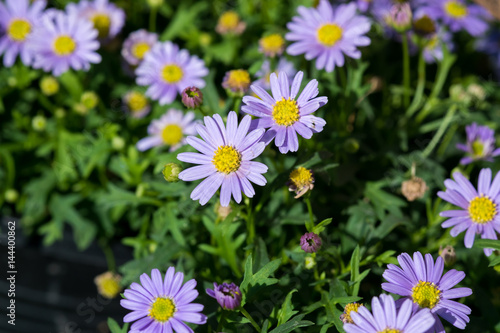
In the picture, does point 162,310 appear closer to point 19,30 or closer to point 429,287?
point 429,287

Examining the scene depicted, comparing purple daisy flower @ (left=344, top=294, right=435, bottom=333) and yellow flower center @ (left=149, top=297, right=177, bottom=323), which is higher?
yellow flower center @ (left=149, top=297, right=177, bottom=323)

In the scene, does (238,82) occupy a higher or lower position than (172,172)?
higher

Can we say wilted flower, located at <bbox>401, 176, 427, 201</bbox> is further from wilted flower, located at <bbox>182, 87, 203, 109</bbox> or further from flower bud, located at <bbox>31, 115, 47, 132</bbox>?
flower bud, located at <bbox>31, 115, 47, 132</bbox>

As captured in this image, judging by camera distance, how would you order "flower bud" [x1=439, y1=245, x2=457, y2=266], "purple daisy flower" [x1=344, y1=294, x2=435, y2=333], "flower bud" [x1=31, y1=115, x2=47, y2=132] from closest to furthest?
1. "purple daisy flower" [x1=344, y1=294, x2=435, y2=333]
2. "flower bud" [x1=439, y1=245, x2=457, y2=266]
3. "flower bud" [x1=31, y1=115, x2=47, y2=132]

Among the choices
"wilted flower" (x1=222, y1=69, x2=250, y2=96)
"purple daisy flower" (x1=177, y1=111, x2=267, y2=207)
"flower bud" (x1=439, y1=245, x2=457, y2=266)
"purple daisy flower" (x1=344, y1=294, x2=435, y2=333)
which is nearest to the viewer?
"purple daisy flower" (x1=344, y1=294, x2=435, y2=333)

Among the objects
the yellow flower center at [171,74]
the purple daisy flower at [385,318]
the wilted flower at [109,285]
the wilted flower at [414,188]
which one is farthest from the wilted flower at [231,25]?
the purple daisy flower at [385,318]

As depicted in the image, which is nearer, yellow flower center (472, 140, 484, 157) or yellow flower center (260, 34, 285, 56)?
yellow flower center (472, 140, 484, 157)

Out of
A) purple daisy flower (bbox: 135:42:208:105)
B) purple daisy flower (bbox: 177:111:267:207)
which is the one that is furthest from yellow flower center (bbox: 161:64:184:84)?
purple daisy flower (bbox: 177:111:267:207)

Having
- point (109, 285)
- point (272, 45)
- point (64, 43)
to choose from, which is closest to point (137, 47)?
point (64, 43)
